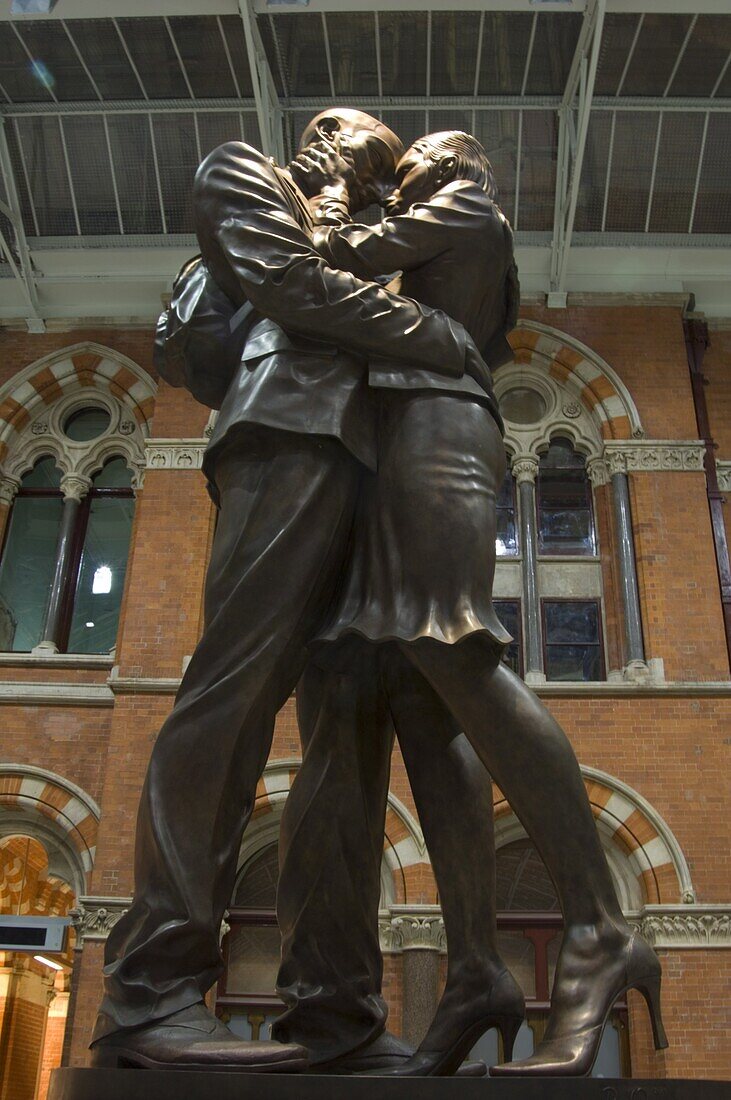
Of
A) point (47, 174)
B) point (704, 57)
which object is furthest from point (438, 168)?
point (47, 174)

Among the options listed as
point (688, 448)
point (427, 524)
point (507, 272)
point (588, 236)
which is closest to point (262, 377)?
point (427, 524)

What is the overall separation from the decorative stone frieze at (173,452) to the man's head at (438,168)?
355 inches

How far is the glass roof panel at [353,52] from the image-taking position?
410 inches

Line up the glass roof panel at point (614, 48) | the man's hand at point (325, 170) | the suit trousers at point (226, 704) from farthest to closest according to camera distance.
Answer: the glass roof panel at point (614, 48) → the man's hand at point (325, 170) → the suit trousers at point (226, 704)

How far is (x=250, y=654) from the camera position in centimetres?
199

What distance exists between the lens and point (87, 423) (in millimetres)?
12875

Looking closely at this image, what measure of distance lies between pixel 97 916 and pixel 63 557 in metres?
4.18

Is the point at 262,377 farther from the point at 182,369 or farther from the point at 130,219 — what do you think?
the point at 130,219

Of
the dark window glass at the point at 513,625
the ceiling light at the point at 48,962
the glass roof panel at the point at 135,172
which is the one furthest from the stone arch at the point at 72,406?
the ceiling light at the point at 48,962

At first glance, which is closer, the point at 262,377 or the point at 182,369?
the point at 262,377

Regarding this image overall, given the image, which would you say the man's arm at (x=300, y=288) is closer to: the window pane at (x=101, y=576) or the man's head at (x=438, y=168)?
the man's head at (x=438, y=168)

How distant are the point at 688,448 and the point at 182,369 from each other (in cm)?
960

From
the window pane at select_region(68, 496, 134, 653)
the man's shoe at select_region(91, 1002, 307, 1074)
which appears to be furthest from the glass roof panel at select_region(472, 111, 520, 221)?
the man's shoe at select_region(91, 1002, 307, 1074)

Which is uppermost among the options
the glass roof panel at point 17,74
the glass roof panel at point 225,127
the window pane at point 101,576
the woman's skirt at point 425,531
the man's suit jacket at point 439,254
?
the glass roof panel at point 17,74
